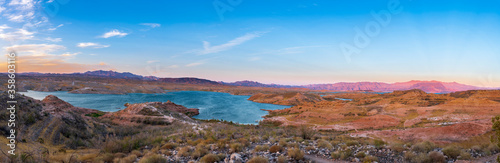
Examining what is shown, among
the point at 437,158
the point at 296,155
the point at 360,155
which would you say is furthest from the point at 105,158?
the point at 437,158

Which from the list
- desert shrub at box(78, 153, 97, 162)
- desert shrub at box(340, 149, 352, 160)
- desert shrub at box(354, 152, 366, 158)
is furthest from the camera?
desert shrub at box(354, 152, 366, 158)

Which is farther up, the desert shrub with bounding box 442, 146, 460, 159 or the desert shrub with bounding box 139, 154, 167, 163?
the desert shrub with bounding box 442, 146, 460, 159

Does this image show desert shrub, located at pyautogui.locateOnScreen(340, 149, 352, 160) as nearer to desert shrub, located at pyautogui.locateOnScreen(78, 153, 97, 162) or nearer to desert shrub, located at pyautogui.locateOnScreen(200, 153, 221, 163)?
desert shrub, located at pyautogui.locateOnScreen(200, 153, 221, 163)

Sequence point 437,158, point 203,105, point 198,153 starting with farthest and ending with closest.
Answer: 1. point 203,105
2. point 198,153
3. point 437,158

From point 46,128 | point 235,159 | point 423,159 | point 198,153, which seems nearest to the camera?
point 423,159

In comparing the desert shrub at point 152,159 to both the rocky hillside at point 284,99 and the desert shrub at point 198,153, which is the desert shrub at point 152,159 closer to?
the desert shrub at point 198,153

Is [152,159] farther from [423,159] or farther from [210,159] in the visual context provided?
[423,159]

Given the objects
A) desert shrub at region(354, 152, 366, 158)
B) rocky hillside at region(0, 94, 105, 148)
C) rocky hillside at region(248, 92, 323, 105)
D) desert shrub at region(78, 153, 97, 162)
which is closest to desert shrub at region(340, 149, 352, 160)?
desert shrub at region(354, 152, 366, 158)

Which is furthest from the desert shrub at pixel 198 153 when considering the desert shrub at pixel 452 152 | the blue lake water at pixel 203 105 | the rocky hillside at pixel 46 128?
the blue lake water at pixel 203 105

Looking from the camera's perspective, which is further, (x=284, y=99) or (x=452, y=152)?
(x=284, y=99)

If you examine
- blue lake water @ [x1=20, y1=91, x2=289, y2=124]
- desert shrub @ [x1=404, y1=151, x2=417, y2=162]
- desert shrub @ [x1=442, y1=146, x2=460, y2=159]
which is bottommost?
blue lake water @ [x1=20, y1=91, x2=289, y2=124]

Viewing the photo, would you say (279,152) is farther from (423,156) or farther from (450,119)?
(450,119)

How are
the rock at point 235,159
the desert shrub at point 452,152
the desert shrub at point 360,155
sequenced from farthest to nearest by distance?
the desert shrub at point 360,155, the desert shrub at point 452,152, the rock at point 235,159

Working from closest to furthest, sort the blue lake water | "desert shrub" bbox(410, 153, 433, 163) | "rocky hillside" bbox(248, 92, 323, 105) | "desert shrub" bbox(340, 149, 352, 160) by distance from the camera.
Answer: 1. "desert shrub" bbox(410, 153, 433, 163)
2. "desert shrub" bbox(340, 149, 352, 160)
3. the blue lake water
4. "rocky hillside" bbox(248, 92, 323, 105)
